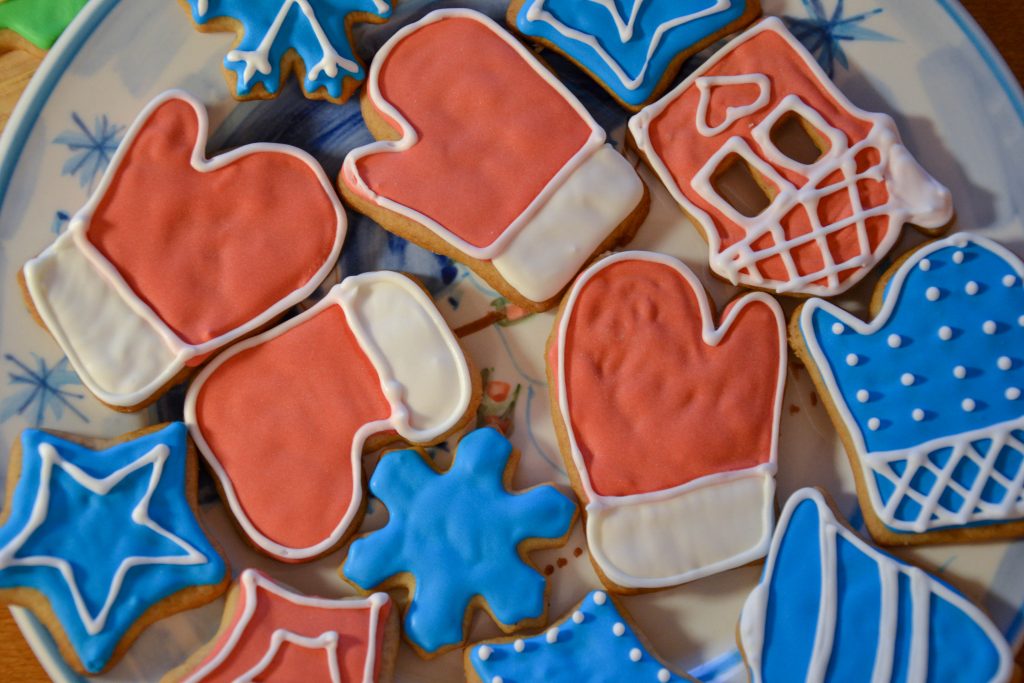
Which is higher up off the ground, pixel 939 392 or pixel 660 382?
pixel 660 382

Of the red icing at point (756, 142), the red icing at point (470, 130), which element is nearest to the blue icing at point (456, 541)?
the red icing at point (470, 130)

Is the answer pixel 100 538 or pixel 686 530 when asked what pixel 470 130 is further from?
pixel 100 538

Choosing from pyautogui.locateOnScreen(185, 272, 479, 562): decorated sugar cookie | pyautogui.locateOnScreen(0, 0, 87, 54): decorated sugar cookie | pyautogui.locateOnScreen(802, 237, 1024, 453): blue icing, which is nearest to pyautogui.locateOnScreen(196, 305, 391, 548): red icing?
pyautogui.locateOnScreen(185, 272, 479, 562): decorated sugar cookie

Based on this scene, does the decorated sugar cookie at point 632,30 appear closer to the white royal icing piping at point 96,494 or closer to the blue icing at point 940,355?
the blue icing at point 940,355

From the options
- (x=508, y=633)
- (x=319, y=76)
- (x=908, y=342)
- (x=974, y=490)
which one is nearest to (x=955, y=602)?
(x=974, y=490)

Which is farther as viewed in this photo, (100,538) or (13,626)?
(13,626)

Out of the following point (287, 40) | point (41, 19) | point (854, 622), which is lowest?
point (854, 622)

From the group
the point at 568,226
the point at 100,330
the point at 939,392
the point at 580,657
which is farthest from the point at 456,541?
the point at 939,392

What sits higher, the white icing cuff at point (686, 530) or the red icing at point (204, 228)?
the red icing at point (204, 228)
